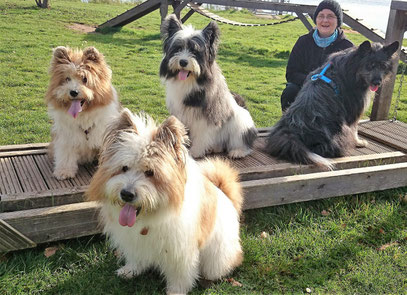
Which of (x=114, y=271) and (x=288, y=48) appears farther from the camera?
(x=288, y=48)

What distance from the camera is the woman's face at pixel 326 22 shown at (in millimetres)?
4836

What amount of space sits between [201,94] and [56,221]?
1813mm

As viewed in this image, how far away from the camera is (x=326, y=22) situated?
4.88 m

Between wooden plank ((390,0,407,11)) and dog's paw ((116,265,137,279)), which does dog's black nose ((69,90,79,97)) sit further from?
wooden plank ((390,0,407,11))

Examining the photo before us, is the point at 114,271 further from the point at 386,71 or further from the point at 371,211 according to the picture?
the point at 386,71

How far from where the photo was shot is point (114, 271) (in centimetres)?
295

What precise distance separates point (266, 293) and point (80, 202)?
1.73 meters

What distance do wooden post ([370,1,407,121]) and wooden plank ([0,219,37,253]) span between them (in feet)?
15.2

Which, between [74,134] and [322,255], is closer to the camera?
[322,255]

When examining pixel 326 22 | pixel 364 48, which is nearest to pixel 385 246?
pixel 364 48

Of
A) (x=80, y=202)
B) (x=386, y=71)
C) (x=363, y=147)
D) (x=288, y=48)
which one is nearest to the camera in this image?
(x=80, y=202)

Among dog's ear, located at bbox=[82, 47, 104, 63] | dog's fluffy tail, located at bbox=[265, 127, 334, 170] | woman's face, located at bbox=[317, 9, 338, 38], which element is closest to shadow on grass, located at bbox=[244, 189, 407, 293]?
dog's fluffy tail, located at bbox=[265, 127, 334, 170]

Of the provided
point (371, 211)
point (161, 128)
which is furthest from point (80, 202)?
point (371, 211)

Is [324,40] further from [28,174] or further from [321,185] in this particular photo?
[28,174]
